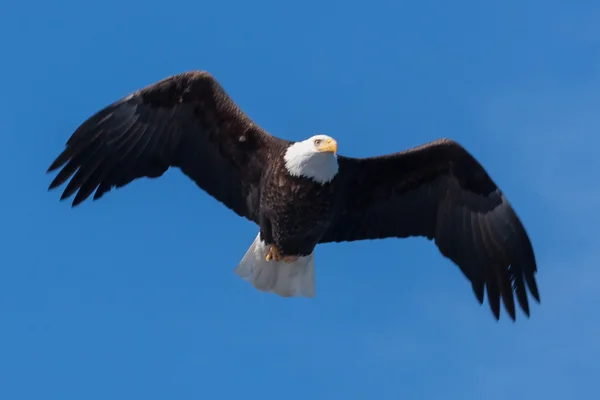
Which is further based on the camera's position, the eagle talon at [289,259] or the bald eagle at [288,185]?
the eagle talon at [289,259]

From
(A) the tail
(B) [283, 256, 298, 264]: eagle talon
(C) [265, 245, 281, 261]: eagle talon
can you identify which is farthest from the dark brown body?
(A) the tail

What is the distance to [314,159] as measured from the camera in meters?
10.7

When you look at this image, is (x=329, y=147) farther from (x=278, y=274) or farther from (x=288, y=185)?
(x=278, y=274)

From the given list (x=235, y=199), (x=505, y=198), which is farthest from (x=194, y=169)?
(x=505, y=198)

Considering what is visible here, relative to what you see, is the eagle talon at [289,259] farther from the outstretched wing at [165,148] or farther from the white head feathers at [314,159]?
the white head feathers at [314,159]

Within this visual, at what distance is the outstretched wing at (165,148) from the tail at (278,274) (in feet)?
1.74

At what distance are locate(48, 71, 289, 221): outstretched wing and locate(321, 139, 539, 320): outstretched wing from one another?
92cm

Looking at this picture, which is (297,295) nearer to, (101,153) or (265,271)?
(265,271)

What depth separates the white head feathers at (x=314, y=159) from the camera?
10742 millimetres

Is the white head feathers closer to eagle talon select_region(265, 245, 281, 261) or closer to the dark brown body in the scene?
the dark brown body

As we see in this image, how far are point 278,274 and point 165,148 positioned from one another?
4.91 ft

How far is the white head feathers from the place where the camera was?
35.2ft

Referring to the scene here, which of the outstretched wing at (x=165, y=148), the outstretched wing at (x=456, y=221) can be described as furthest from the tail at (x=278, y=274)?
the outstretched wing at (x=165, y=148)

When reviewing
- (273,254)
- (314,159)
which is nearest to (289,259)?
(273,254)
